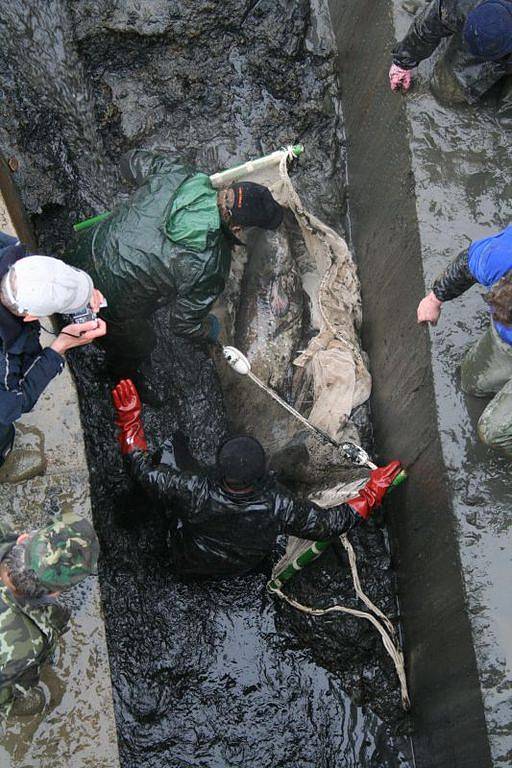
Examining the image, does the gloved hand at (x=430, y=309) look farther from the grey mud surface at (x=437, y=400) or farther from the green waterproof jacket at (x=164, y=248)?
the green waterproof jacket at (x=164, y=248)

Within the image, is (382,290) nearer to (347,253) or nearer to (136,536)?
(347,253)

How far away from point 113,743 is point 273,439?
1875 mm

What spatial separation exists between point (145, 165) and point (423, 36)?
1671 mm

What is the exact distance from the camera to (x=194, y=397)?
443cm

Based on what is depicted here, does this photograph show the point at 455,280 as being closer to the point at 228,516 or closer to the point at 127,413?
the point at 228,516

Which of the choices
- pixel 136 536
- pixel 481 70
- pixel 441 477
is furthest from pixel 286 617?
pixel 481 70

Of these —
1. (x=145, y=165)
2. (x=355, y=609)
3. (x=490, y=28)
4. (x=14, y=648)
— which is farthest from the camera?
(x=355, y=609)

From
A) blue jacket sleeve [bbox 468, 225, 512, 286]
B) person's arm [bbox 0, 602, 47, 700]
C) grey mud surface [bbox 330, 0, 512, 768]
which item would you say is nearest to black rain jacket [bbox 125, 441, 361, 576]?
grey mud surface [bbox 330, 0, 512, 768]

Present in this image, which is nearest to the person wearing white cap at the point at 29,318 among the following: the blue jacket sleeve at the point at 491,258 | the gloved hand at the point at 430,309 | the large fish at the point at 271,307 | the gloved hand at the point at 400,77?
the large fish at the point at 271,307

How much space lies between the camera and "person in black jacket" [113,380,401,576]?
3.14 m

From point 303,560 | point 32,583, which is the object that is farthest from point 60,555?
point 303,560

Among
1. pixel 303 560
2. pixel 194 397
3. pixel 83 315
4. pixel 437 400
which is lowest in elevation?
pixel 303 560

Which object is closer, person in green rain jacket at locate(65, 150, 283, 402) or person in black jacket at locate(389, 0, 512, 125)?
person in black jacket at locate(389, 0, 512, 125)

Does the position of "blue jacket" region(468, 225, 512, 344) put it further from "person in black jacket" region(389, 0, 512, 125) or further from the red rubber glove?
the red rubber glove
